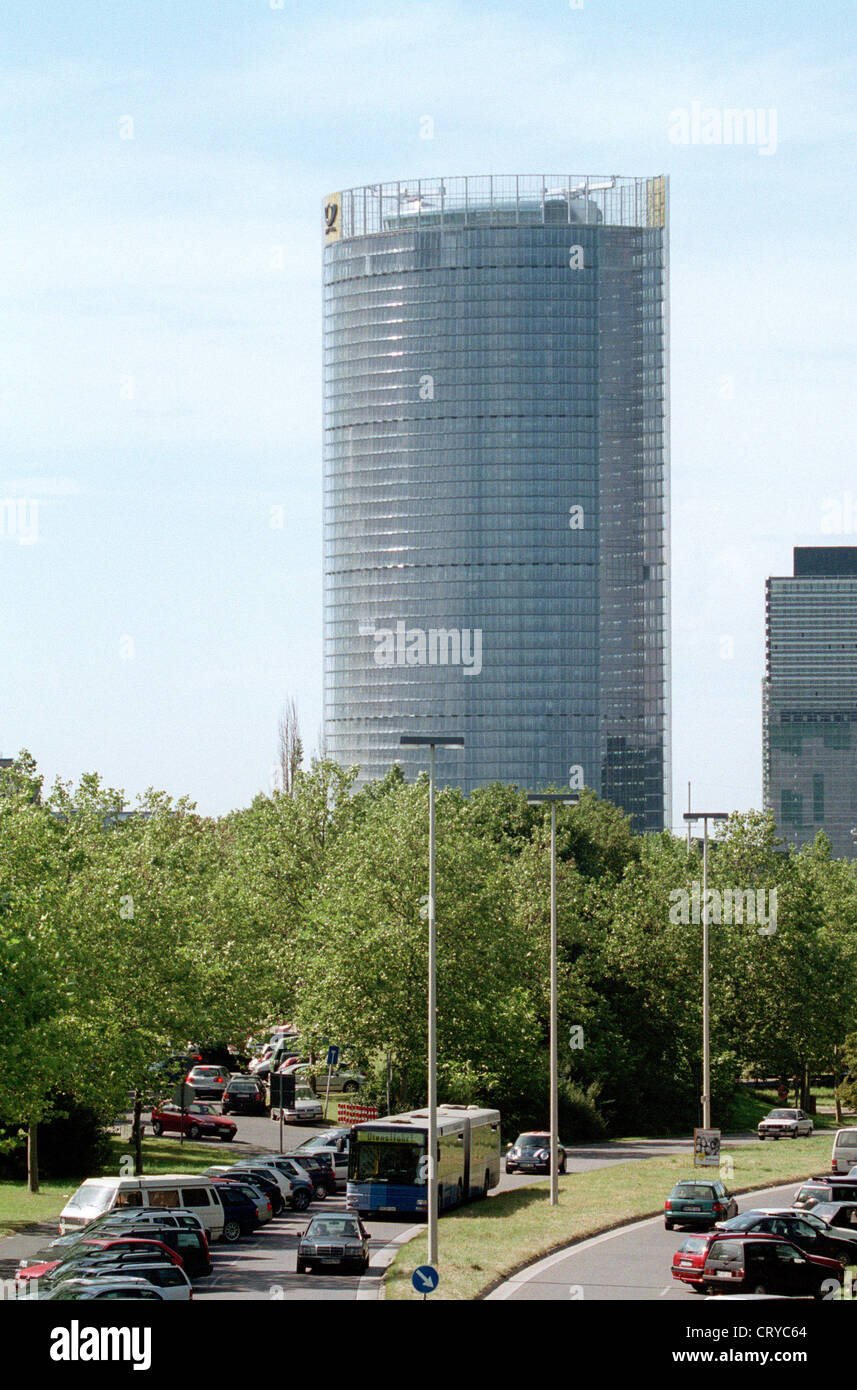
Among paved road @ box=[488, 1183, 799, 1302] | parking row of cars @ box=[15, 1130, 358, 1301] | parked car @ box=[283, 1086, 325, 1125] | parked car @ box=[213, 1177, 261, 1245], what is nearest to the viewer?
parking row of cars @ box=[15, 1130, 358, 1301]

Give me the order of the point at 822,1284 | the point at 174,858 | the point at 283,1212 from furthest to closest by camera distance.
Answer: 1. the point at 174,858
2. the point at 283,1212
3. the point at 822,1284

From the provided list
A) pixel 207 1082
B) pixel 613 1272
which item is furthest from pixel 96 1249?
pixel 207 1082

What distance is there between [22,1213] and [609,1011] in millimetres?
36956

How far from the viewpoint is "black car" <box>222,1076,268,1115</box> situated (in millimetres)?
68375

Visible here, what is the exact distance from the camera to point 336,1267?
30438 millimetres

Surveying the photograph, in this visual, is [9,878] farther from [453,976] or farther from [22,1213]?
[453,976]

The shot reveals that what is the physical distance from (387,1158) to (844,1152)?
19606 millimetres

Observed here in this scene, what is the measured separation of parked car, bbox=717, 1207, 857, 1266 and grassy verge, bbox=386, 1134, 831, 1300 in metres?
4.88

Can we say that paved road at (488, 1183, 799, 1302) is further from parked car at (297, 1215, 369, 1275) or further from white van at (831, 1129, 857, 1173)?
white van at (831, 1129, 857, 1173)

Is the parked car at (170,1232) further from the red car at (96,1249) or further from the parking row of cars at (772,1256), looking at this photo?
the parking row of cars at (772,1256)

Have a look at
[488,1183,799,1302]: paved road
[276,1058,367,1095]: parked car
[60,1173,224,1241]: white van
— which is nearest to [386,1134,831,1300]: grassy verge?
[488,1183,799,1302]: paved road

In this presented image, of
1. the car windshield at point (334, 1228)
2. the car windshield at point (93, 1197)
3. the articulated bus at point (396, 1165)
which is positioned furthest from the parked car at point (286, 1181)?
the car windshield at point (334, 1228)

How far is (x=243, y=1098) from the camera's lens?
6844 cm
